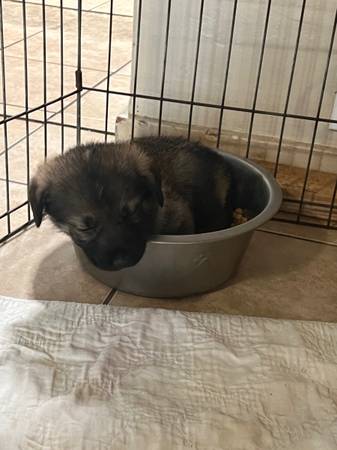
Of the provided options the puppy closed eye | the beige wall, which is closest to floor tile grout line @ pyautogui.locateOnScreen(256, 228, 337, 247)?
the beige wall

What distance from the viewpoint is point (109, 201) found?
1.35m

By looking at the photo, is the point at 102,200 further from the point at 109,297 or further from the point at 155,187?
the point at 109,297

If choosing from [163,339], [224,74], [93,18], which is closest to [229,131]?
[224,74]

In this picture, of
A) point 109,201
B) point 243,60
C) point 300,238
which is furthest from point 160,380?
point 243,60

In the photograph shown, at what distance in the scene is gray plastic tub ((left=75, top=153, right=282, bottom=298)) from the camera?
1.41 m

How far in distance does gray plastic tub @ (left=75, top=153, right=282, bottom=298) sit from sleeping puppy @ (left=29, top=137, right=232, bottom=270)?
7 centimetres

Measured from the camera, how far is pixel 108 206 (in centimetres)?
135

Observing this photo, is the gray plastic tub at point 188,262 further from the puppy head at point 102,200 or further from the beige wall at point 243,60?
the beige wall at point 243,60

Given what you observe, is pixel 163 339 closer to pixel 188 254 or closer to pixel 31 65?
pixel 188 254

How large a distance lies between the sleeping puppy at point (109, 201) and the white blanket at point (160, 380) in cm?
19

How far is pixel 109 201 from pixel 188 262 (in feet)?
0.83

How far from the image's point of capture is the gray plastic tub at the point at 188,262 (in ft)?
4.63

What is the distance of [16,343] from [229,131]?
1106mm

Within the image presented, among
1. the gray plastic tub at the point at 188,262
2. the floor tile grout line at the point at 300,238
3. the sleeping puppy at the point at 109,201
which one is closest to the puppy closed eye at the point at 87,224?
the sleeping puppy at the point at 109,201
